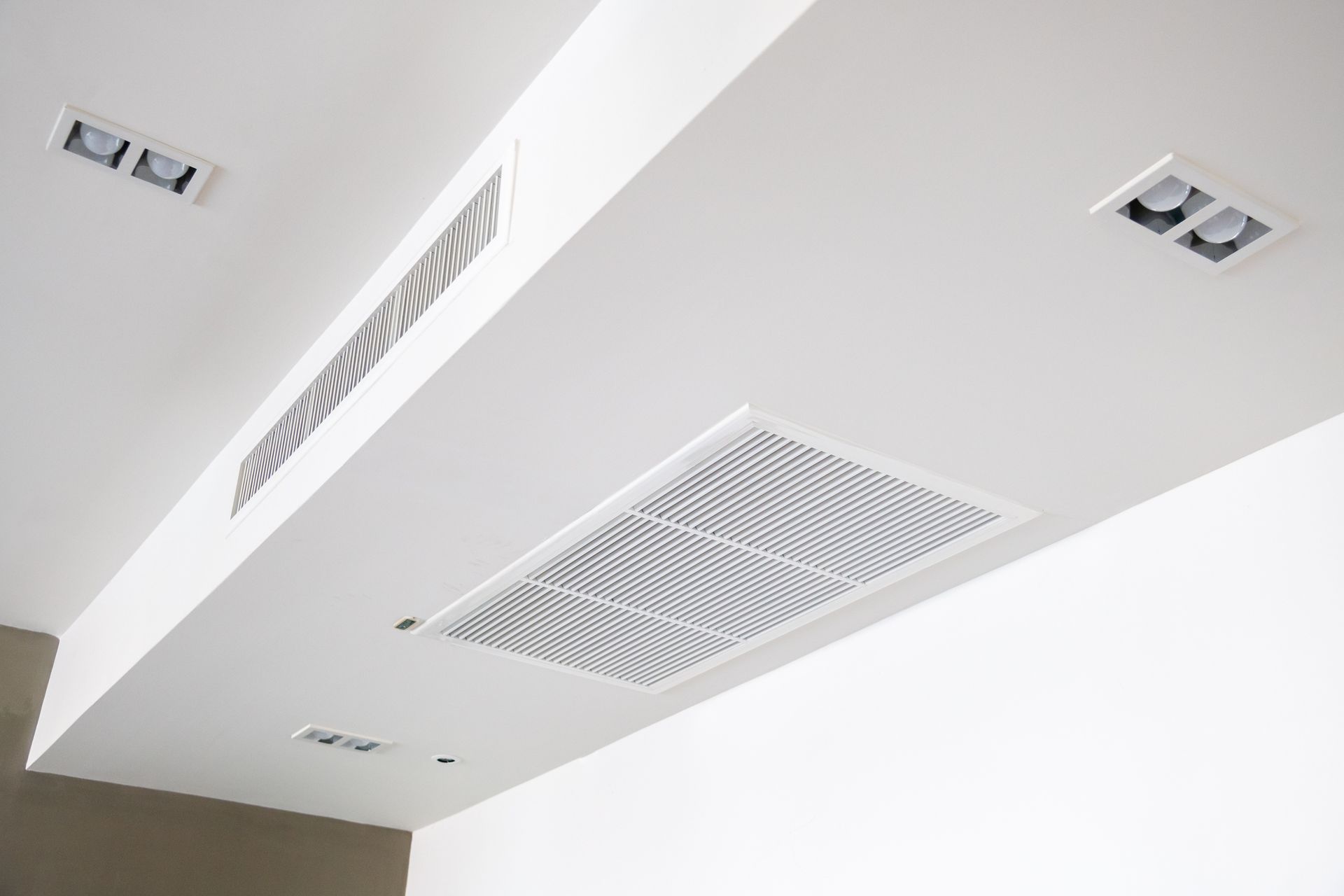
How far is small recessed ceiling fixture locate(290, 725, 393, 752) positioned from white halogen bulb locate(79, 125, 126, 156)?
190cm

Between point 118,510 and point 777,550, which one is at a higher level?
point 118,510

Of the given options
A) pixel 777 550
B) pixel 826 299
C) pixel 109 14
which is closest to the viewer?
pixel 826 299

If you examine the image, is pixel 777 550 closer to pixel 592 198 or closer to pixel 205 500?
pixel 592 198

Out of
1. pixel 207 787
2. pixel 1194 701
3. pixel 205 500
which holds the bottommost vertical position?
pixel 1194 701

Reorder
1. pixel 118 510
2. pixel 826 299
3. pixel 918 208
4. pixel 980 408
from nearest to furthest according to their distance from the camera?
pixel 918 208 → pixel 826 299 → pixel 980 408 → pixel 118 510

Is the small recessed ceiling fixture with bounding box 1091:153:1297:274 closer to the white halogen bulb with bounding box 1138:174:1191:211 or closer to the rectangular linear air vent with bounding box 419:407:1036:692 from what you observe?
the white halogen bulb with bounding box 1138:174:1191:211

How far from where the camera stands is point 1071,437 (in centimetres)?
200

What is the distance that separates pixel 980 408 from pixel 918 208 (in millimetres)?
536

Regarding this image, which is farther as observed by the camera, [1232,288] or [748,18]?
[1232,288]

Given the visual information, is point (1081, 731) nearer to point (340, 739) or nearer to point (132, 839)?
point (340, 739)

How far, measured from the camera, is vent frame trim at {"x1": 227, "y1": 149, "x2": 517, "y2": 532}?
1.78 m

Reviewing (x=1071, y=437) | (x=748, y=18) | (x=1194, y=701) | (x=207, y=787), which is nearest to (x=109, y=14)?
(x=748, y=18)

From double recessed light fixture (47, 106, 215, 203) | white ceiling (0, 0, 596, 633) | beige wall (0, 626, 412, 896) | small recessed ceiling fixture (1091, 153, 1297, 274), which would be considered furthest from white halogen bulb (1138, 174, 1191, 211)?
beige wall (0, 626, 412, 896)

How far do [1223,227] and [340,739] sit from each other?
2.89m
